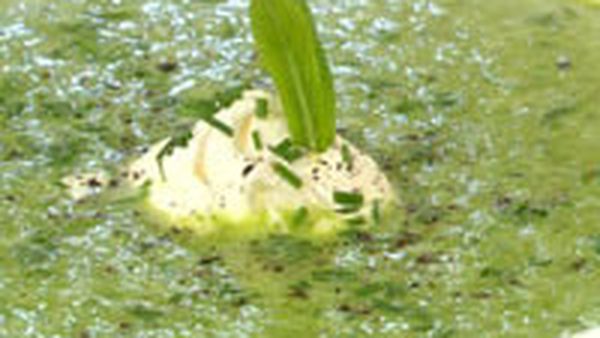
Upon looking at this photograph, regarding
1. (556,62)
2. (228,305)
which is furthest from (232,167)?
(556,62)

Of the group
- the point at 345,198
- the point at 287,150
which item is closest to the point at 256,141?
the point at 287,150

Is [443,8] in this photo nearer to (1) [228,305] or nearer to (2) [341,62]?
(2) [341,62]

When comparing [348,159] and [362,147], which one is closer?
[348,159]

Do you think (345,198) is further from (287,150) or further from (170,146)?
(170,146)

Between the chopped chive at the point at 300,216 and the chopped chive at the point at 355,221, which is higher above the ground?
the chopped chive at the point at 300,216

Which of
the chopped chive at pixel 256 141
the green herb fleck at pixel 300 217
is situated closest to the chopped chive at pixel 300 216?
the green herb fleck at pixel 300 217

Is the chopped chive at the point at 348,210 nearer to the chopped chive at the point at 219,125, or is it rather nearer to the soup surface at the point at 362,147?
the soup surface at the point at 362,147

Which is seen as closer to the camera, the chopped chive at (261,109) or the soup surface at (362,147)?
the soup surface at (362,147)
